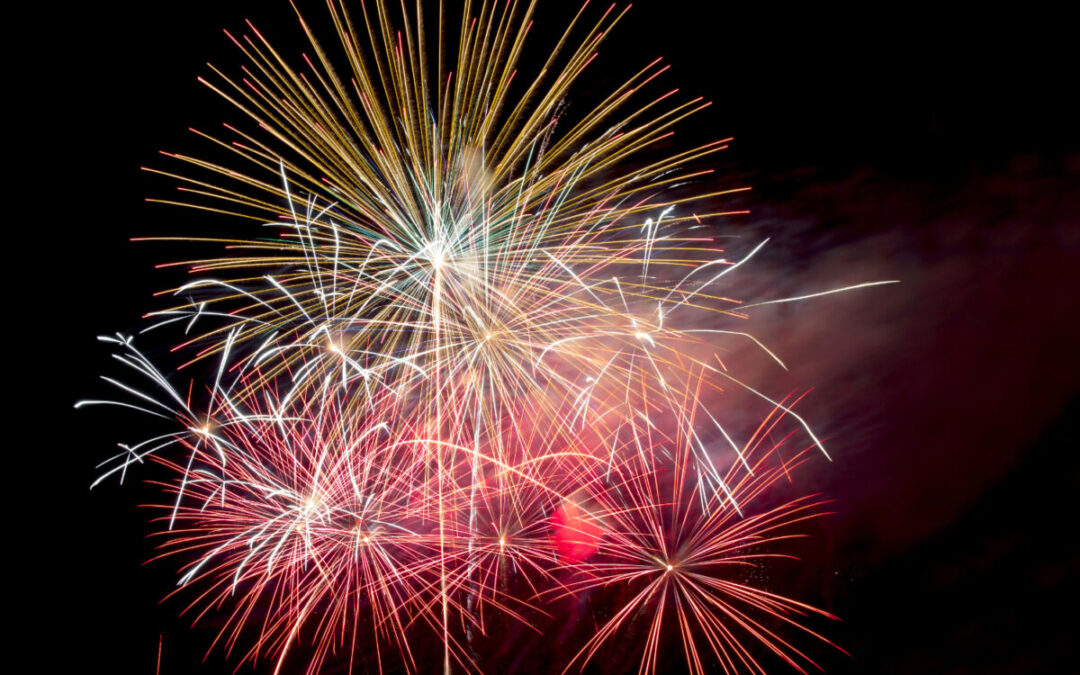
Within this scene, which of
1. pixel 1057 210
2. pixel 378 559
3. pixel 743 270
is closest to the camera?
pixel 1057 210

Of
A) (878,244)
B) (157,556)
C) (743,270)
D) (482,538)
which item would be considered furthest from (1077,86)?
(157,556)

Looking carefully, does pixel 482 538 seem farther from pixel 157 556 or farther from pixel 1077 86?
pixel 1077 86

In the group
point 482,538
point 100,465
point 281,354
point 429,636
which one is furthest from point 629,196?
point 100,465

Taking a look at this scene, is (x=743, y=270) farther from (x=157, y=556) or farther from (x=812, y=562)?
(x=157, y=556)

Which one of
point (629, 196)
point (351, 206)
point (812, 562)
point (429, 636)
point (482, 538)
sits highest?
point (351, 206)

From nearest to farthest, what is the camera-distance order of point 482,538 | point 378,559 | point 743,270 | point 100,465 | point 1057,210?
point 1057,210 → point 743,270 → point 482,538 → point 378,559 → point 100,465

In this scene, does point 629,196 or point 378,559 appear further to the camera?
point 378,559

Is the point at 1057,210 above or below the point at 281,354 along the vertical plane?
below
